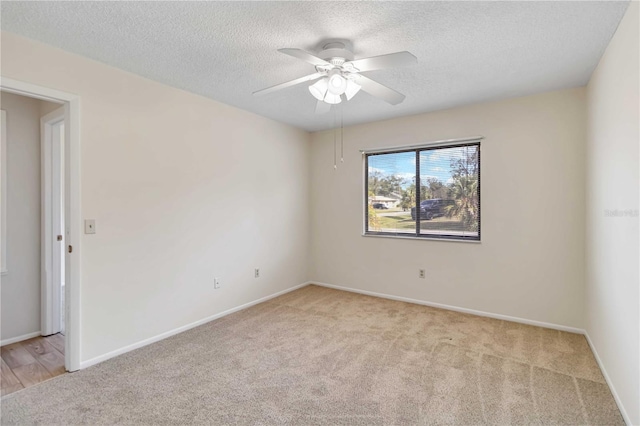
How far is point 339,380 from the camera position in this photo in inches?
91.3

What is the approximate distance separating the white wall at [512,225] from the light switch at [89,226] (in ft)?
10.3

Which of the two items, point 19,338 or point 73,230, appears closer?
point 73,230

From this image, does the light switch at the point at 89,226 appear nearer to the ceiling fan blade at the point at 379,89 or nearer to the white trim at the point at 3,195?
the white trim at the point at 3,195

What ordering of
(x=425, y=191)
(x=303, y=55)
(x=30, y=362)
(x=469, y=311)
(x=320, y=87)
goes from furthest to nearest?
1. (x=425, y=191)
2. (x=469, y=311)
3. (x=30, y=362)
4. (x=320, y=87)
5. (x=303, y=55)

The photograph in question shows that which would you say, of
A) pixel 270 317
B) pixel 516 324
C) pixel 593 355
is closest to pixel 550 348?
pixel 593 355

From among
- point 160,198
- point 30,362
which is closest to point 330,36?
point 160,198

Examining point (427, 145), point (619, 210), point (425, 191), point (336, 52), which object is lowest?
point (619, 210)

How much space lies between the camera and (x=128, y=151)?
2775mm

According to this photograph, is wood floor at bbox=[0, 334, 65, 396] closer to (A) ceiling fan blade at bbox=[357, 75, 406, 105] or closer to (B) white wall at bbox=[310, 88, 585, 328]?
(A) ceiling fan blade at bbox=[357, 75, 406, 105]

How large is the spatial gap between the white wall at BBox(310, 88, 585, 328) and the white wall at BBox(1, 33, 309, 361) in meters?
1.54

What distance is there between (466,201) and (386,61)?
95.7 inches

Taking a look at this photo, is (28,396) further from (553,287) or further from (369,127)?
(553,287)

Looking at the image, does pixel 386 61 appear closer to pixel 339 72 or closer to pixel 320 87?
pixel 339 72

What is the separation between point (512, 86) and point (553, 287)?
2057 mm
